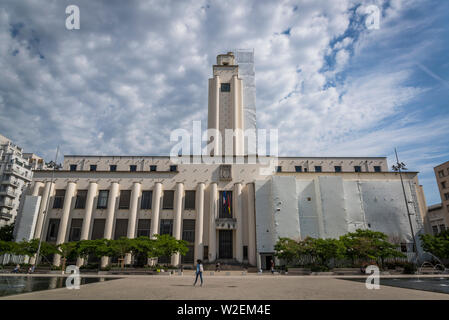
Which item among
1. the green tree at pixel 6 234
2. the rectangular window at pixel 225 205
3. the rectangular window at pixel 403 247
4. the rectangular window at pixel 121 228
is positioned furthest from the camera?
the green tree at pixel 6 234

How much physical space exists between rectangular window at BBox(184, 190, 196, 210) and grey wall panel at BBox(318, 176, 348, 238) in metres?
19.8

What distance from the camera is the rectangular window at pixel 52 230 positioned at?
38.2 m

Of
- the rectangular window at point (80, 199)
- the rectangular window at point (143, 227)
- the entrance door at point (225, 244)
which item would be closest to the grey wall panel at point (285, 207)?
the entrance door at point (225, 244)

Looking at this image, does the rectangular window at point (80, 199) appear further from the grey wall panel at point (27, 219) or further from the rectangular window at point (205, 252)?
the rectangular window at point (205, 252)

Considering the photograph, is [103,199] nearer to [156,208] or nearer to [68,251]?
[156,208]

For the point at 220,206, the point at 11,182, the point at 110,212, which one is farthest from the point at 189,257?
the point at 11,182

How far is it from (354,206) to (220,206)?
20.4 meters

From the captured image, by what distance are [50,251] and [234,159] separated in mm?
28484

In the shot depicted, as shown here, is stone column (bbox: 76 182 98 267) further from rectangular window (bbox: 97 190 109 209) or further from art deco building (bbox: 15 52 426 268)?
rectangular window (bbox: 97 190 109 209)

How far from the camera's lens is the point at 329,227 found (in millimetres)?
36000

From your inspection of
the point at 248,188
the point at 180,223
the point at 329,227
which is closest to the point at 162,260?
the point at 180,223

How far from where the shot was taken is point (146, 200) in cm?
4050

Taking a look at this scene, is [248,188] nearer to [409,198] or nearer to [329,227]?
[329,227]
